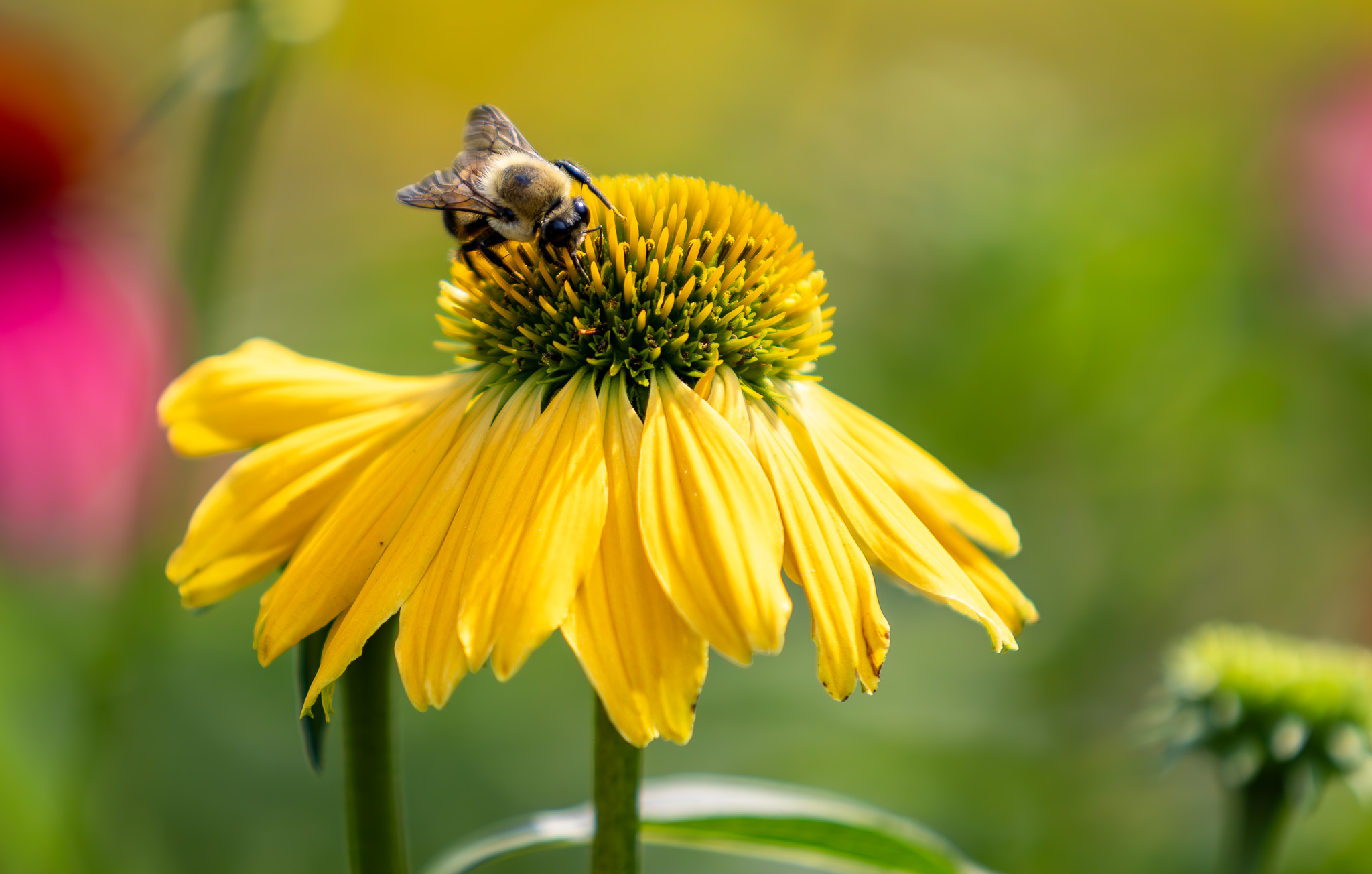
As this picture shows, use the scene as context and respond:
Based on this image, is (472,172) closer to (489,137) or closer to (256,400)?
(489,137)

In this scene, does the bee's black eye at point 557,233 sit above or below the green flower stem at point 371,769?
above

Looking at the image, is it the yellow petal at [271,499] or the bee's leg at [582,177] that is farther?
the bee's leg at [582,177]

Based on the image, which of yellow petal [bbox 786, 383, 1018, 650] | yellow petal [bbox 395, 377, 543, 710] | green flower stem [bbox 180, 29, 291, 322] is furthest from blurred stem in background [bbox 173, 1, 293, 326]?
yellow petal [bbox 786, 383, 1018, 650]

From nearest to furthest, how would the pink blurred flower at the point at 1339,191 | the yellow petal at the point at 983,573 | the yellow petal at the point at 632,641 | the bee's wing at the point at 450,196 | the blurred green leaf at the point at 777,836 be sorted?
the yellow petal at the point at 632,641 < the blurred green leaf at the point at 777,836 < the yellow petal at the point at 983,573 < the bee's wing at the point at 450,196 < the pink blurred flower at the point at 1339,191

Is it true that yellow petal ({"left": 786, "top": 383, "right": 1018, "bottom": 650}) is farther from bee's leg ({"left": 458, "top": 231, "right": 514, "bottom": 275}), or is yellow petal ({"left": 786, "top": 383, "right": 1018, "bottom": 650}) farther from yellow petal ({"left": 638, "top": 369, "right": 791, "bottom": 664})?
bee's leg ({"left": 458, "top": 231, "right": 514, "bottom": 275})

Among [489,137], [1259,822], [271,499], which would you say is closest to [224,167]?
[489,137]

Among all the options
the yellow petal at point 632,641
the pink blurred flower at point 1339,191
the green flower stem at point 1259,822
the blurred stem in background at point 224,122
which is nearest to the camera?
the yellow petal at point 632,641

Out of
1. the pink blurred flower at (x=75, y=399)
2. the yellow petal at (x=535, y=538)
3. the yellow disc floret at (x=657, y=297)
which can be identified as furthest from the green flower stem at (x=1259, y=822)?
the pink blurred flower at (x=75, y=399)

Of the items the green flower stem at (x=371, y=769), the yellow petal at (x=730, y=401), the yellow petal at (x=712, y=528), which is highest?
the yellow petal at (x=730, y=401)

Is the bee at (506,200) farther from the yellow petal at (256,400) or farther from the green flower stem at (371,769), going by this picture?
the green flower stem at (371,769)
